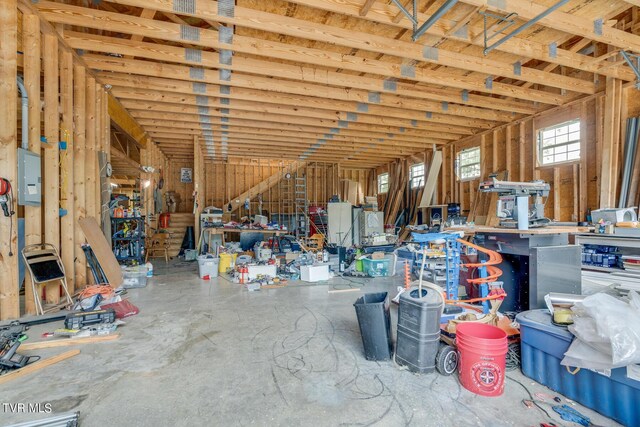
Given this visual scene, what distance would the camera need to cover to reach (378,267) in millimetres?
6449

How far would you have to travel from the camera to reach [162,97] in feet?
19.4

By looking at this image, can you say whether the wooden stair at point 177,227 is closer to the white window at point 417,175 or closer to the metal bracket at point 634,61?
the white window at point 417,175

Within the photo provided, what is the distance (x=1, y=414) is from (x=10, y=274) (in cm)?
221

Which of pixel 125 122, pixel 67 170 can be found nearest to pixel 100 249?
pixel 67 170

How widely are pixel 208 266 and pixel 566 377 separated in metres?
5.80

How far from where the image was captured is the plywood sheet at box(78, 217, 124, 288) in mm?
Result: 4637

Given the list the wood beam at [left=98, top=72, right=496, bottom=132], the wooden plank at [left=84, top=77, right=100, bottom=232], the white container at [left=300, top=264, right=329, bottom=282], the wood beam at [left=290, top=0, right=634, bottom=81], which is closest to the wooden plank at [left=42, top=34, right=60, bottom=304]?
the wooden plank at [left=84, top=77, right=100, bottom=232]

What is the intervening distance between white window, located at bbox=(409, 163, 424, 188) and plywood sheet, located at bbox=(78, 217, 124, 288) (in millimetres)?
Answer: 9709

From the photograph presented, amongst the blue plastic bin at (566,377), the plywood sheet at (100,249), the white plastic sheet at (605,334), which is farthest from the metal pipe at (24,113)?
the white plastic sheet at (605,334)

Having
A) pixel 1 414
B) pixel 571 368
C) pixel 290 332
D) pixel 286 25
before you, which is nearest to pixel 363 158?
pixel 286 25

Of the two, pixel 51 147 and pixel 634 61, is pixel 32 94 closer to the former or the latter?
pixel 51 147

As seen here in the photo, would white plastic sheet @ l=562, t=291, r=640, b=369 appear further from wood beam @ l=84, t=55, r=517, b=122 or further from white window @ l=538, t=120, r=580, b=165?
white window @ l=538, t=120, r=580, b=165

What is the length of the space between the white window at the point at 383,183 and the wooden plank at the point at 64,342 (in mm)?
11760

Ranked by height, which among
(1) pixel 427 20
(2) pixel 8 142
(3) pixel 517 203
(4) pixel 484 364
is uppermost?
(1) pixel 427 20
